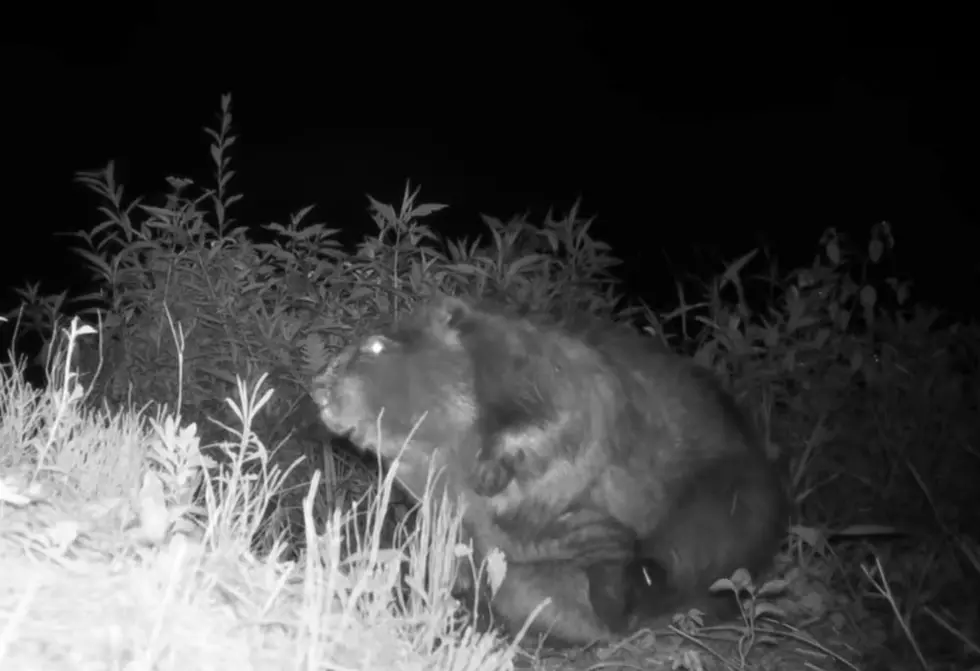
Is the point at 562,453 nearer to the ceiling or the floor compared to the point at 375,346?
nearer to the floor

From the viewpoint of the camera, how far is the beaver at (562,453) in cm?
235

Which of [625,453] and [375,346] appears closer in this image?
[625,453]

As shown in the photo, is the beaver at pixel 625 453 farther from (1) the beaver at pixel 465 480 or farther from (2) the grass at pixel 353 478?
(2) the grass at pixel 353 478

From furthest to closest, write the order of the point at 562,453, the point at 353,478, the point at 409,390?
the point at 353,478, the point at 409,390, the point at 562,453

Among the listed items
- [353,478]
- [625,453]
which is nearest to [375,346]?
[625,453]

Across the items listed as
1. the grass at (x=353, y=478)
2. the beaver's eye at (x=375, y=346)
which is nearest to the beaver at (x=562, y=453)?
the beaver's eye at (x=375, y=346)

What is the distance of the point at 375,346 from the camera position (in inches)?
99.2

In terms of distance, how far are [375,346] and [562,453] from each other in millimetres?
570

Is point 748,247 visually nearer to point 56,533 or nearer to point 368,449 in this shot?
point 368,449

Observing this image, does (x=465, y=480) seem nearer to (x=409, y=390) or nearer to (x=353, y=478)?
(x=409, y=390)

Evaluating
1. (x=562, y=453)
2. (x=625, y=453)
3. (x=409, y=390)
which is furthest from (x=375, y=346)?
(x=625, y=453)

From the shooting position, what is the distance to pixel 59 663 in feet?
4.89

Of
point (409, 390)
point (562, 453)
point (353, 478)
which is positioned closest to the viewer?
point (562, 453)

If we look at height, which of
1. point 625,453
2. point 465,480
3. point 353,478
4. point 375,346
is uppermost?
point 375,346
